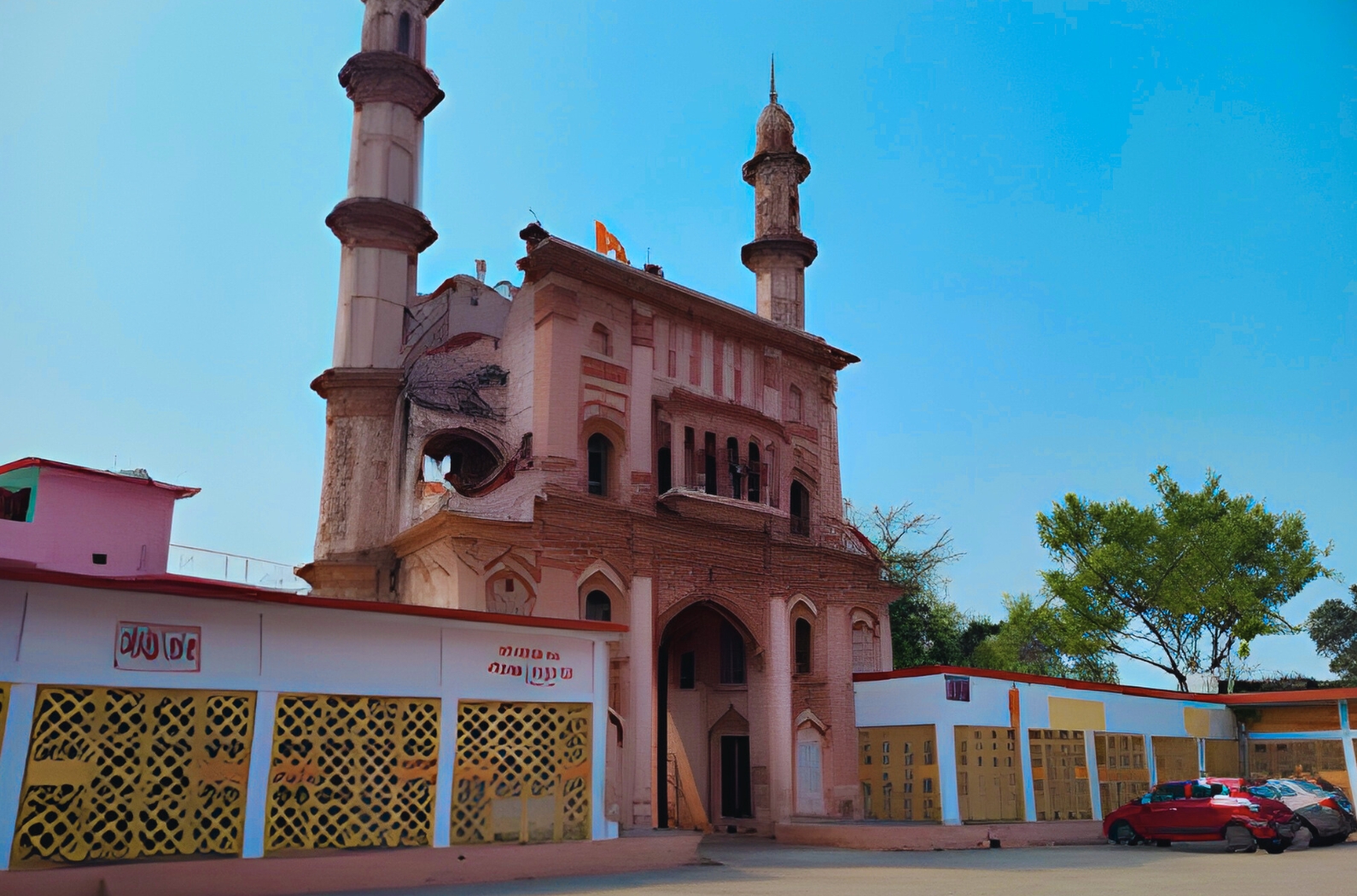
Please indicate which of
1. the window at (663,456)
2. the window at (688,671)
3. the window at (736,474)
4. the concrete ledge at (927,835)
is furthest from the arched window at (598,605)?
the concrete ledge at (927,835)

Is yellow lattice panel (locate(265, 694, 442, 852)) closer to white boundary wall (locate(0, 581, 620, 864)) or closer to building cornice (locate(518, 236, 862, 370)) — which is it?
white boundary wall (locate(0, 581, 620, 864))

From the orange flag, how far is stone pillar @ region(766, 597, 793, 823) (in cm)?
922

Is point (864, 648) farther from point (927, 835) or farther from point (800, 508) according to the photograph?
point (927, 835)

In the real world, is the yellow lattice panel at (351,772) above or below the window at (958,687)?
below

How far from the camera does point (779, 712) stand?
80.6 ft

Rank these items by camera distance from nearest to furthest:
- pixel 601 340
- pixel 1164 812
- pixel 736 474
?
pixel 1164 812
pixel 601 340
pixel 736 474

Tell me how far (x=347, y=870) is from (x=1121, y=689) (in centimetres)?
2000

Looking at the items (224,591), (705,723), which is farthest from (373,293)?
(224,591)

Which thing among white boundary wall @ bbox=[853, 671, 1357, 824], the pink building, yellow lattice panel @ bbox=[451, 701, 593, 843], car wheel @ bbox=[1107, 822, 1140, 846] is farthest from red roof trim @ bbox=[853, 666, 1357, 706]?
the pink building

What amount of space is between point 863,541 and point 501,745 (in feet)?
51.7

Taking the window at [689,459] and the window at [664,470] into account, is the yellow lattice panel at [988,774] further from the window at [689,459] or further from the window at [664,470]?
the window at [664,470]

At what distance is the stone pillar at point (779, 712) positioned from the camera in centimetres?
2408

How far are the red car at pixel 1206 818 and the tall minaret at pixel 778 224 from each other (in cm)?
1503

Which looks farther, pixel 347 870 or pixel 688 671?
pixel 688 671
